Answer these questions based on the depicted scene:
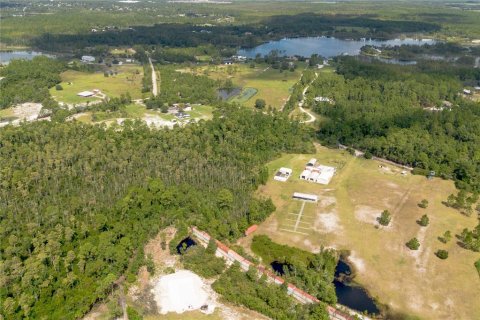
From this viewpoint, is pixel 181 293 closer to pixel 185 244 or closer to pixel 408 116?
pixel 185 244

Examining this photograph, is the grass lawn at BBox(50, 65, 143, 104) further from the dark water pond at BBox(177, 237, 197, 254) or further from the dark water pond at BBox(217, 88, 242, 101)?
the dark water pond at BBox(177, 237, 197, 254)

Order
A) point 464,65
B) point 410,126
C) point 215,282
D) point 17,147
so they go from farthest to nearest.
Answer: point 464,65 < point 410,126 < point 17,147 < point 215,282

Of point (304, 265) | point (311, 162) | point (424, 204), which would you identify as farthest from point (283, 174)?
point (304, 265)

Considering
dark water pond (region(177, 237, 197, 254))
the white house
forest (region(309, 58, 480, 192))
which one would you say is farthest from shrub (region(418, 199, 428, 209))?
dark water pond (region(177, 237, 197, 254))

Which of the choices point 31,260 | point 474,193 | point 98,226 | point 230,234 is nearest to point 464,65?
point 474,193

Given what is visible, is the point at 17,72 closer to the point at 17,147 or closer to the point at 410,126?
the point at 17,147

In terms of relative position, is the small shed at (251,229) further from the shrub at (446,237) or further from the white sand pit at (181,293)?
the shrub at (446,237)

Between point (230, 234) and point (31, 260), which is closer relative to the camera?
point (31, 260)
